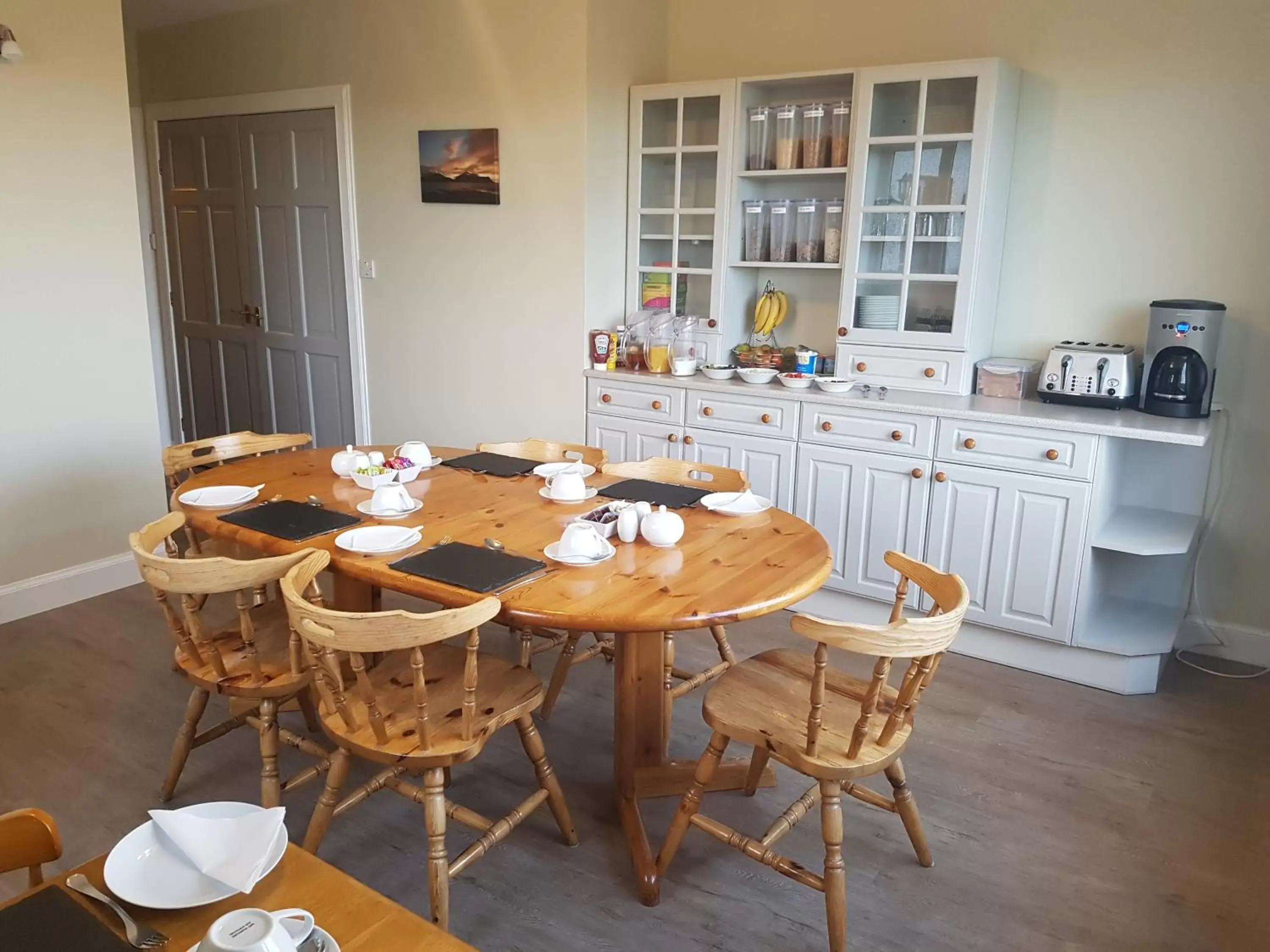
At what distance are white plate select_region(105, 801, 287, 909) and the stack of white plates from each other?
3052 millimetres

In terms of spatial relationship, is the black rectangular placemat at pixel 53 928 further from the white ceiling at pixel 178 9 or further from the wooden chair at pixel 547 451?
the white ceiling at pixel 178 9

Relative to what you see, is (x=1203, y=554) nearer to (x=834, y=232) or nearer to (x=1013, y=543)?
(x=1013, y=543)

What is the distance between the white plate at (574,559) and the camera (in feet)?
6.89

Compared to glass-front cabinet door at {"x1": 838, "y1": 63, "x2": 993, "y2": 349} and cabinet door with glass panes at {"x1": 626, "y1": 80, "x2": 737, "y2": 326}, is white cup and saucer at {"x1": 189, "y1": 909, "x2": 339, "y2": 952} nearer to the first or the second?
glass-front cabinet door at {"x1": 838, "y1": 63, "x2": 993, "y2": 349}

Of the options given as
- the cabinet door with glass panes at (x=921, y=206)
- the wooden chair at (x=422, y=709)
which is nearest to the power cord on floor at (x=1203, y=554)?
the cabinet door with glass panes at (x=921, y=206)

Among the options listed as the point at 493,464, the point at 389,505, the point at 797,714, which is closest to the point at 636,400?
the point at 493,464

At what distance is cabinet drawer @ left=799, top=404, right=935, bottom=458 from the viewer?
11.1 ft

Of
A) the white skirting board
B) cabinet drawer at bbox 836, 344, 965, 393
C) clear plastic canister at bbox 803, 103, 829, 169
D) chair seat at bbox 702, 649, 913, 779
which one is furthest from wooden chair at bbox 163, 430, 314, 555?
clear plastic canister at bbox 803, 103, 829, 169

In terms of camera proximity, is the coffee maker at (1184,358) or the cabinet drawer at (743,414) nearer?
the coffee maker at (1184,358)

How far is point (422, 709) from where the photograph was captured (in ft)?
6.04

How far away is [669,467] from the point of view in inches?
118

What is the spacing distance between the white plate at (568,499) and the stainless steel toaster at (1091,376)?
5.88 feet

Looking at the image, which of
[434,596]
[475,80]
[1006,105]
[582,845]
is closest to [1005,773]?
[582,845]

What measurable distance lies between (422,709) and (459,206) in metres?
3.07
